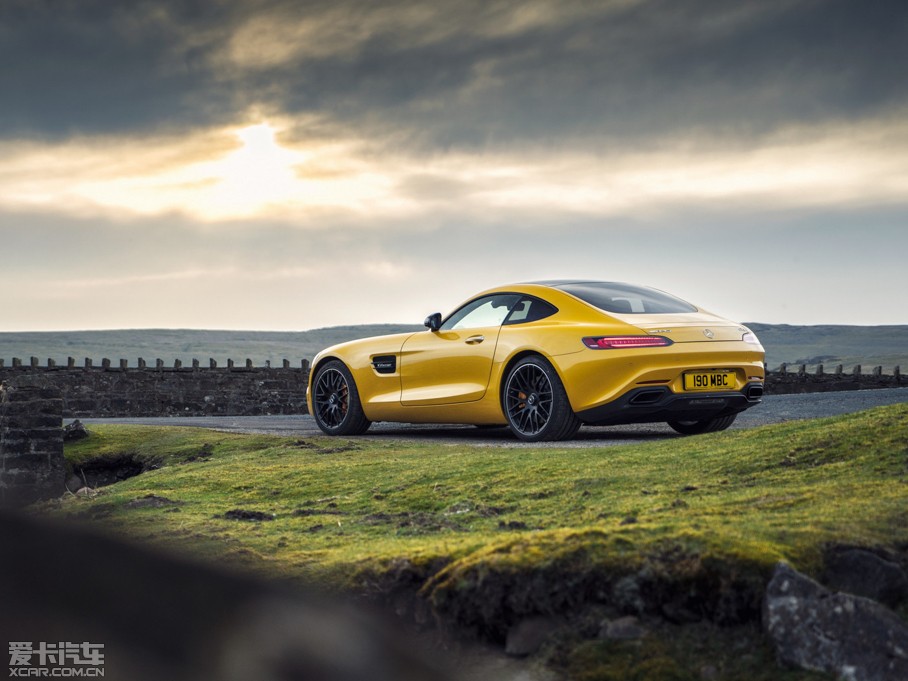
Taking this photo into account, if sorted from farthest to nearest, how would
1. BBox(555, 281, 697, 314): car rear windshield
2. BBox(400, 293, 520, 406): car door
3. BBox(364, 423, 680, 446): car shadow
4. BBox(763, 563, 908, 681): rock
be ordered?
1. BBox(400, 293, 520, 406): car door
2. BBox(364, 423, 680, 446): car shadow
3. BBox(555, 281, 697, 314): car rear windshield
4. BBox(763, 563, 908, 681): rock

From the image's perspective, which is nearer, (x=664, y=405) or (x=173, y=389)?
(x=664, y=405)

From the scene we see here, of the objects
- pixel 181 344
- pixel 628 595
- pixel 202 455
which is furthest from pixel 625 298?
pixel 181 344

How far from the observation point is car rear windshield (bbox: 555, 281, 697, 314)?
986cm

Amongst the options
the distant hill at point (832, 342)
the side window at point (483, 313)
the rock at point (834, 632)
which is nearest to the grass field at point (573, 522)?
the rock at point (834, 632)

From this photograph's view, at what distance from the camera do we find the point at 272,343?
118 meters

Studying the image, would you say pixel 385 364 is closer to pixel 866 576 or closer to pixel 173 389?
pixel 866 576

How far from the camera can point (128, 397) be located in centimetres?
2547

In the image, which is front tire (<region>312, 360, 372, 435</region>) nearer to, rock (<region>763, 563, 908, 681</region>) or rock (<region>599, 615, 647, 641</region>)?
rock (<region>599, 615, 647, 641</region>)

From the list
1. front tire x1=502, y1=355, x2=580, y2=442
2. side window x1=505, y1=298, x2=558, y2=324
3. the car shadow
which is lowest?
the car shadow

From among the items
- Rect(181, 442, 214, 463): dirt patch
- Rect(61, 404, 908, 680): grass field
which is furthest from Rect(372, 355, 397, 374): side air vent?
Rect(181, 442, 214, 463): dirt patch

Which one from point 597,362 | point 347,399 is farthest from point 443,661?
point 347,399

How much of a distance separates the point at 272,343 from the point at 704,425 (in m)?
110

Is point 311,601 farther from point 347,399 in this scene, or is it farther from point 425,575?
point 347,399

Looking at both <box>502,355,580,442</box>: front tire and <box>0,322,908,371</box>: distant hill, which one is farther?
<box>0,322,908,371</box>: distant hill
